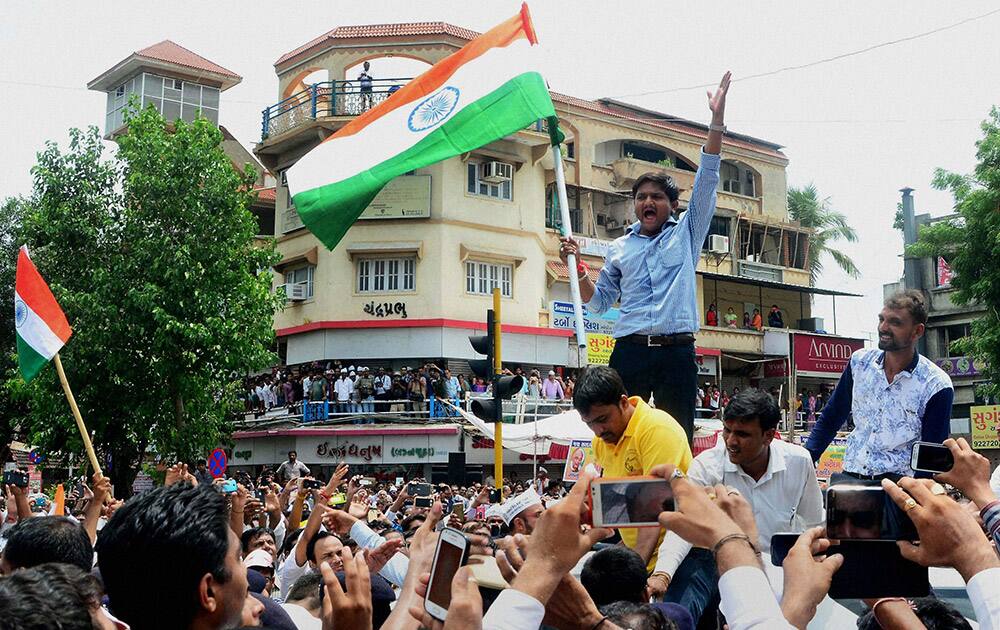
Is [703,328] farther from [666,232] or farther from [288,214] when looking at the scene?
[666,232]

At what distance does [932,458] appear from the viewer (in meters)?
2.81

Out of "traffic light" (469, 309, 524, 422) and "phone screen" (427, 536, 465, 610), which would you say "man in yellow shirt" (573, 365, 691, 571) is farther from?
"traffic light" (469, 309, 524, 422)

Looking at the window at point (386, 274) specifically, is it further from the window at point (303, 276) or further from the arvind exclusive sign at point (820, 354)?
the arvind exclusive sign at point (820, 354)

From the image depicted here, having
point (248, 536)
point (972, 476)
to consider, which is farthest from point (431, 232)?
point (972, 476)

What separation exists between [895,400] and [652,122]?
35.5 meters

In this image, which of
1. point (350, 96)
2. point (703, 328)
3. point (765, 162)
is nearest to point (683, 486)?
point (350, 96)

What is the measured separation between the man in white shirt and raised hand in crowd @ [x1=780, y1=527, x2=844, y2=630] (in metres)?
2.15

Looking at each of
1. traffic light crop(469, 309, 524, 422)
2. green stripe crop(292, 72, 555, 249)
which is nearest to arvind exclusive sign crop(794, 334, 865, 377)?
traffic light crop(469, 309, 524, 422)

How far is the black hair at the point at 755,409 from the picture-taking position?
4.54 m

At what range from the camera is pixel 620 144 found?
39.5 m

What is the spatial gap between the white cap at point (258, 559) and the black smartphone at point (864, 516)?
4402 mm

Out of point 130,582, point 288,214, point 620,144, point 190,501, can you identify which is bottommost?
point 130,582

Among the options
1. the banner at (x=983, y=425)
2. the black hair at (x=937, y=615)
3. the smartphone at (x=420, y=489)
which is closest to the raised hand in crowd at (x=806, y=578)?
the black hair at (x=937, y=615)

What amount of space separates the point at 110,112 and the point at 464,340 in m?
19.2
